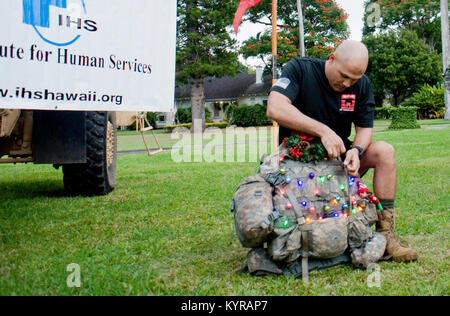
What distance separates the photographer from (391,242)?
268cm

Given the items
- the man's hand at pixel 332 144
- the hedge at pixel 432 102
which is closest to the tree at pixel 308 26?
the hedge at pixel 432 102

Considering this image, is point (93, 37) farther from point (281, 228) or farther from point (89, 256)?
point (281, 228)

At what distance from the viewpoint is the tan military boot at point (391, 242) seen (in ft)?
8.41

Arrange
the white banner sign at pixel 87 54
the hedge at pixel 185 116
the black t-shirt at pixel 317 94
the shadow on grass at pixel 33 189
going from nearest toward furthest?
the black t-shirt at pixel 317 94, the white banner sign at pixel 87 54, the shadow on grass at pixel 33 189, the hedge at pixel 185 116

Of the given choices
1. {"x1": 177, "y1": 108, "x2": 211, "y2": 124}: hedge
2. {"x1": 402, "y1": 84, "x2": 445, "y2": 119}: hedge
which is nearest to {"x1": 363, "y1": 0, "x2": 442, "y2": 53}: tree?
{"x1": 402, "y1": 84, "x2": 445, "y2": 119}: hedge

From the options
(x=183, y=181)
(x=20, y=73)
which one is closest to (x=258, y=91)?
(x=183, y=181)

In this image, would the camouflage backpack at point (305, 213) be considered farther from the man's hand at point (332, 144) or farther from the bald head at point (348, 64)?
the bald head at point (348, 64)

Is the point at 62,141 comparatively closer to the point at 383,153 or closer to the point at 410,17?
the point at 383,153

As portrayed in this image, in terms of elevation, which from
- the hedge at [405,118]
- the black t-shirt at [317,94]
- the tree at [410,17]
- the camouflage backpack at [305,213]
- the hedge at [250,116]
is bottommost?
the camouflage backpack at [305,213]

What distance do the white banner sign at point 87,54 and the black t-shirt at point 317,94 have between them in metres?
1.52

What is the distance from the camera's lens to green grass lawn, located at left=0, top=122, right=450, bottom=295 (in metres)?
2.22

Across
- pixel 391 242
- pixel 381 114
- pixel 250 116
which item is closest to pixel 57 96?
pixel 391 242

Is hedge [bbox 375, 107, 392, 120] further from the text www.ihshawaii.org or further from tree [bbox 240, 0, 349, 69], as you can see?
the text www.ihshawaii.org

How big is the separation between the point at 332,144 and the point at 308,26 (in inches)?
1250
